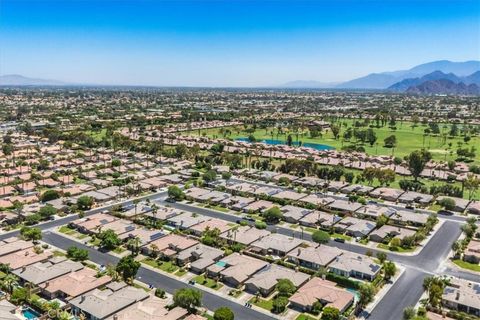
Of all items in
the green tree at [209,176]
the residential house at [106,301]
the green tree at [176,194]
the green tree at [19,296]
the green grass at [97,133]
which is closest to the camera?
the residential house at [106,301]

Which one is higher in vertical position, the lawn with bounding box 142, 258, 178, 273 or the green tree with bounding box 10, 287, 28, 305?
the green tree with bounding box 10, 287, 28, 305

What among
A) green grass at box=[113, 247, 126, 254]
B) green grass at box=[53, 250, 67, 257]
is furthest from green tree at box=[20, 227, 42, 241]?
green grass at box=[113, 247, 126, 254]

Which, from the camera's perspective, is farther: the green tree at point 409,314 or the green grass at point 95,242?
the green grass at point 95,242

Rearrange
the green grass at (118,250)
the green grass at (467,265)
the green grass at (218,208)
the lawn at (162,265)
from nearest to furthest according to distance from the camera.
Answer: the lawn at (162,265), the green grass at (467,265), the green grass at (118,250), the green grass at (218,208)

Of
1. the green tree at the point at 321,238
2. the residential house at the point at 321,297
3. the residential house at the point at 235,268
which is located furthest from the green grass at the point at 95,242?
the green tree at the point at 321,238

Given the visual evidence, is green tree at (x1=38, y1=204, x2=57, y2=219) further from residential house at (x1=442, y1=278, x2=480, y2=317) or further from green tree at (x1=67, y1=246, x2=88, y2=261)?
residential house at (x1=442, y1=278, x2=480, y2=317)

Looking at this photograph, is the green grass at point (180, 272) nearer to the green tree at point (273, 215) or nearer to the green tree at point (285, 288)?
the green tree at point (285, 288)

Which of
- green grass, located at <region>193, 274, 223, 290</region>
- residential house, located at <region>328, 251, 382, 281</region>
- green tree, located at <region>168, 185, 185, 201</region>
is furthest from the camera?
green tree, located at <region>168, 185, 185, 201</region>
